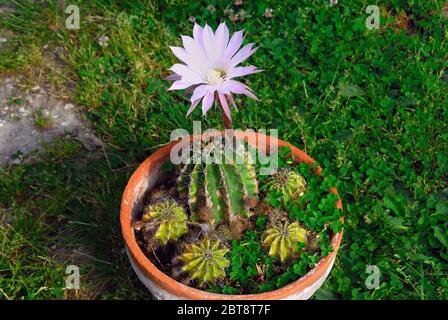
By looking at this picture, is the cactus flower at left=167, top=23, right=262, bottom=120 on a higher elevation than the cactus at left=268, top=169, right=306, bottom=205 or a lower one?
higher

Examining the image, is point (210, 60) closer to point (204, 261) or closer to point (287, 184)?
point (287, 184)

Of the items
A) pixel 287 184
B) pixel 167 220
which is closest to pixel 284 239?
pixel 287 184

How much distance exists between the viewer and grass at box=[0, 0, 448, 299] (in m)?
2.81

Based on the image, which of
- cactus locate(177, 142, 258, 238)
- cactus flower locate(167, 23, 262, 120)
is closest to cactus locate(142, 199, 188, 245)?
cactus locate(177, 142, 258, 238)

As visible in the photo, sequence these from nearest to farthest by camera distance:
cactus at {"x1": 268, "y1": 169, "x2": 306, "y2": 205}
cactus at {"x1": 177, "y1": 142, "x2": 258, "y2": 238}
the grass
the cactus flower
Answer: the cactus flower → cactus at {"x1": 177, "y1": 142, "x2": 258, "y2": 238} → cactus at {"x1": 268, "y1": 169, "x2": 306, "y2": 205} → the grass

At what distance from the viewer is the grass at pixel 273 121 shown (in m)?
2.81

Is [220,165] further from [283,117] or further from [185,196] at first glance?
[283,117]

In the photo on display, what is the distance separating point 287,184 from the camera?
8.17ft

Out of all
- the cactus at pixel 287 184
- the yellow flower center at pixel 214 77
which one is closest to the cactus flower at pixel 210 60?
the yellow flower center at pixel 214 77

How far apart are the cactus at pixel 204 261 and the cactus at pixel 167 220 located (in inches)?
3.4

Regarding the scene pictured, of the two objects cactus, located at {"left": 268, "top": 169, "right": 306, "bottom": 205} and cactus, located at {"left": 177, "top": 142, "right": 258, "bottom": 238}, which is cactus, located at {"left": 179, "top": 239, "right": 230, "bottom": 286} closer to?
cactus, located at {"left": 177, "top": 142, "right": 258, "bottom": 238}

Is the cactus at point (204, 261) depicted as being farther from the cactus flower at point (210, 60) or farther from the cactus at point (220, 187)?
the cactus flower at point (210, 60)

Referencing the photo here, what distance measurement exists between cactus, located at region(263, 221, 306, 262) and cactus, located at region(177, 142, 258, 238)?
12 cm

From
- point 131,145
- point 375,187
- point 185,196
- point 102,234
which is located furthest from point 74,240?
point 375,187
